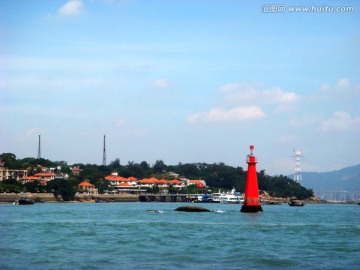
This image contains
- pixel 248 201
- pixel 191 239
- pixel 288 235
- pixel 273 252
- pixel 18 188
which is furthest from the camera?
pixel 18 188

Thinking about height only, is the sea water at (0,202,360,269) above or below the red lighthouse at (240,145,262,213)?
below

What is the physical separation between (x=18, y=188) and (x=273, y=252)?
13907cm

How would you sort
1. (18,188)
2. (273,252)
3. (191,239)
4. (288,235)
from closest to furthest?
(273,252) → (191,239) → (288,235) → (18,188)

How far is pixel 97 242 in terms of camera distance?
46.7m

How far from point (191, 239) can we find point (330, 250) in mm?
11255

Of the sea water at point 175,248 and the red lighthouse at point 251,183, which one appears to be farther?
A: the red lighthouse at point 251,183

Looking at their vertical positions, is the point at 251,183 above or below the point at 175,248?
above

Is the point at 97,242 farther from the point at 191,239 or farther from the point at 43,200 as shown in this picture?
the point at 43,200

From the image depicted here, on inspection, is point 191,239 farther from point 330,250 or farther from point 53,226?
point 53,226

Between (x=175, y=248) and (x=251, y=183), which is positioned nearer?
(x=175, y=248)

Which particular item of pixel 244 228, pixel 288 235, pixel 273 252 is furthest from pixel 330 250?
pixel 244 228

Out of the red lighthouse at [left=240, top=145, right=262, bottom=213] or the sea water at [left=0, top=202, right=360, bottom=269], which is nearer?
the sea water at [left=0, top=202, right=360, bottom=269]

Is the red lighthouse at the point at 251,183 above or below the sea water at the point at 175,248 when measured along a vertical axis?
above

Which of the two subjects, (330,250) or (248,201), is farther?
(248,201)
